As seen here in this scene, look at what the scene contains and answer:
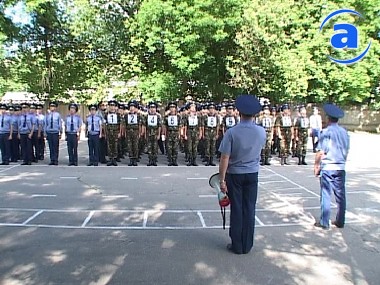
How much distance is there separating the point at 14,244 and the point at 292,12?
24.4 metres

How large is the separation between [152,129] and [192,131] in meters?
1.28

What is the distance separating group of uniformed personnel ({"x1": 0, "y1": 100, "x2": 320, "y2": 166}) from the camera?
46.6ft

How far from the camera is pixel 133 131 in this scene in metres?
14.3

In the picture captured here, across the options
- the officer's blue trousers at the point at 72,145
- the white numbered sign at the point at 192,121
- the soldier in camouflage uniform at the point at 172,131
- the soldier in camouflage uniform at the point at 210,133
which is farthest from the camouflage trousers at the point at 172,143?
the officer's blue trousers at the point at 72,145

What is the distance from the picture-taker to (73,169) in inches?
522

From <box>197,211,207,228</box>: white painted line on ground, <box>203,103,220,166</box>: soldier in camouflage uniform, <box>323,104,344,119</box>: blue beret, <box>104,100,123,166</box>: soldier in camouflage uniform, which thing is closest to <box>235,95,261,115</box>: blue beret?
<box>323,104,344,119</box>: blue beret

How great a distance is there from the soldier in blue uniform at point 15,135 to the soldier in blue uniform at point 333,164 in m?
10.8

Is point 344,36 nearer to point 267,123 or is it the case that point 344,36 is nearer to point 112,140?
point 267,123

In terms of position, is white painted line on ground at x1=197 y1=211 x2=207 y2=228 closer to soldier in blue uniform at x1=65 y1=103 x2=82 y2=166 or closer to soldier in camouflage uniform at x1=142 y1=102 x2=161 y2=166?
soldier in camouflage uniform at x1=142 y1=102 x2=161 y2=166

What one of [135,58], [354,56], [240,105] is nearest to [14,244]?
[240,105]

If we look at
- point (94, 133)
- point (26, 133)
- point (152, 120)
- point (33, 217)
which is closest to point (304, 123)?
point (152, 120)

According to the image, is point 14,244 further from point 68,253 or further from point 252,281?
point 252,281

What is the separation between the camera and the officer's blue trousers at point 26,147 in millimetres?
14320

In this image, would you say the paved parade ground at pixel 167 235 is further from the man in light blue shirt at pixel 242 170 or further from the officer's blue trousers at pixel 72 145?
the officer's blue trousers at pixel 72 145
